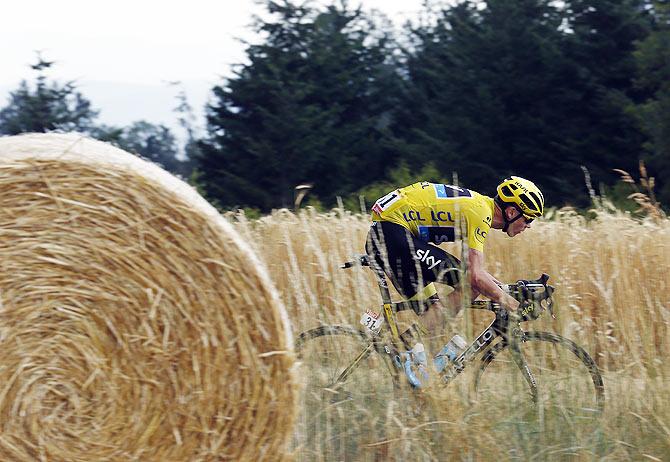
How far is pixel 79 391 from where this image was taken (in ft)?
13.9

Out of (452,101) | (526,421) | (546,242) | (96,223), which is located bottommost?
(526,421)

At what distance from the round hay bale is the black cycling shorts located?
1686mm

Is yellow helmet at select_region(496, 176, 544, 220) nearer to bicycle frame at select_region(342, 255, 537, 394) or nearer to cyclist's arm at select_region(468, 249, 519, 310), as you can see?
cyclist's arm at select_region(468, 249, 519, 310)

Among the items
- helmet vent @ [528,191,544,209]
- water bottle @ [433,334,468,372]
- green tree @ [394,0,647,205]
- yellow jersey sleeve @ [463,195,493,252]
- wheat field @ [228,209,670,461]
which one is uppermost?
green tree @ [394,0,647,205]

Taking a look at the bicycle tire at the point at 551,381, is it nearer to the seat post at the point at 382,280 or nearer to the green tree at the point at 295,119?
the seat post at the point at 382,280

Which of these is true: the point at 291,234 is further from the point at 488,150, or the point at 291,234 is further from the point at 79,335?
the point at 488,150

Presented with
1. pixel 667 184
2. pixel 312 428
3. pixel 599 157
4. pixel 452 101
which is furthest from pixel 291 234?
pixel 452 101

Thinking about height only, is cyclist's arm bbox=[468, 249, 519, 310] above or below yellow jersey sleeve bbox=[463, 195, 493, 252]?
below

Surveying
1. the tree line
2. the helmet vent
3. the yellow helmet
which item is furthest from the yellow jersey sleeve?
the tree line

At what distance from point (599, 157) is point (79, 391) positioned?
26586mm

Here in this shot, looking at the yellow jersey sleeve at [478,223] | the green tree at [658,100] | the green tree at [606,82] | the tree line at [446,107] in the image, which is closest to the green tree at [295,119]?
the tree line at [446,107]

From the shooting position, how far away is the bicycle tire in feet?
17.2

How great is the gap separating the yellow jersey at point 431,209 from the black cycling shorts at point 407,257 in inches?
3.0

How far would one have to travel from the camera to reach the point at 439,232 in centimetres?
607
